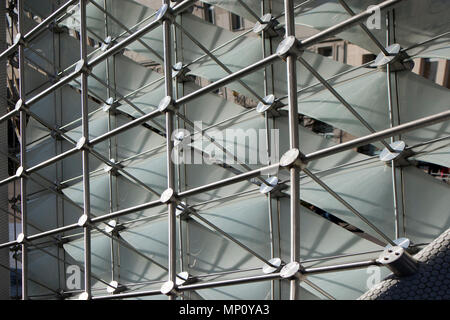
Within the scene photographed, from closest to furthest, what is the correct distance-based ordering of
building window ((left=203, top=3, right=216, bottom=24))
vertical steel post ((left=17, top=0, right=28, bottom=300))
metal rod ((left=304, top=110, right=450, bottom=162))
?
metal rod ((left=304, top=110, right=450, bottom=162)) < vertical steel post ((left=17, top=0, right=28, bottom=300)) < building window ((left=203, top=3, right=216, bottom=24))

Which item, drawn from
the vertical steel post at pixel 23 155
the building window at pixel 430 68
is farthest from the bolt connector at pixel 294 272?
the building window at pixel 430 68

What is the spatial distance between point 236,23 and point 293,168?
40.3 ft

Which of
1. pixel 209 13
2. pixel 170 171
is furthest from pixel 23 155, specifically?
pixel 209 13

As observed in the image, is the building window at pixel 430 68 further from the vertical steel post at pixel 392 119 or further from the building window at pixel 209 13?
the vertical steel post at pixel 392 119

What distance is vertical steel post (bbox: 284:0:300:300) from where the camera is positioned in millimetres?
6449

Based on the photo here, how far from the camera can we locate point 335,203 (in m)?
8.62

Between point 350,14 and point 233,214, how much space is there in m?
3.75

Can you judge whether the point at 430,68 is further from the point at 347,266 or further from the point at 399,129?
the point at 347,266

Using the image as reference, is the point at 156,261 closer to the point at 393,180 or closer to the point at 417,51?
the point at 393,180

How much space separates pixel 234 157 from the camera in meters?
9.42

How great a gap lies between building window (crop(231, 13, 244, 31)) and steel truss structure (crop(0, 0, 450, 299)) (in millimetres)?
5523

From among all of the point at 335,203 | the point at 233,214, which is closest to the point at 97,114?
the point at 233,214

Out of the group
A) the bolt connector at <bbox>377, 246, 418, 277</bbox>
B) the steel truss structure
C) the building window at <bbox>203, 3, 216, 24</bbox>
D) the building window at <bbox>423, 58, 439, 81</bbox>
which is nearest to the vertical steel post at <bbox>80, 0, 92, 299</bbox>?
the steel truss structure

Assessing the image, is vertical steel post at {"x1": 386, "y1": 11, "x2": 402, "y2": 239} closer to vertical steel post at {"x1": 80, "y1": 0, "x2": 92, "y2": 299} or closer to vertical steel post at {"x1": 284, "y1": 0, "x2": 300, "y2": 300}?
vertical steel post at {"x1": 284, "y1": 0, "x2": 300, "y2": 300}
